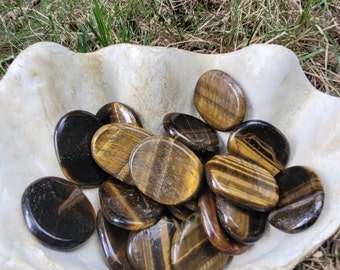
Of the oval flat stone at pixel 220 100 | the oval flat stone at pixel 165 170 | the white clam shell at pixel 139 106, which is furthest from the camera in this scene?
the oval flat stone at pixel 220 100

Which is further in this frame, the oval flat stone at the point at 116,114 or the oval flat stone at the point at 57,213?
the oval flat stone at the point at 116,114

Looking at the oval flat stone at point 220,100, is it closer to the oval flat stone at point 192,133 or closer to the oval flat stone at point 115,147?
the oval flat stone at point 192,133

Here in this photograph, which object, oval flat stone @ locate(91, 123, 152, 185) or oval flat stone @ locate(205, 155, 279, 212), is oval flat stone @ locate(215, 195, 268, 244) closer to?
oval flat stone @ locate(205, 155, 279, 212)

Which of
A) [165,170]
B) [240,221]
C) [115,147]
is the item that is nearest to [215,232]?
[240,221]

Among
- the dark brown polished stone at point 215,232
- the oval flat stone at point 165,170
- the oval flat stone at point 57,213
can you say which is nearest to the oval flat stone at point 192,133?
the oval flat stone at point 165,170

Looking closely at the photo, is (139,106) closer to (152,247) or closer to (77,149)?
(77,149)
